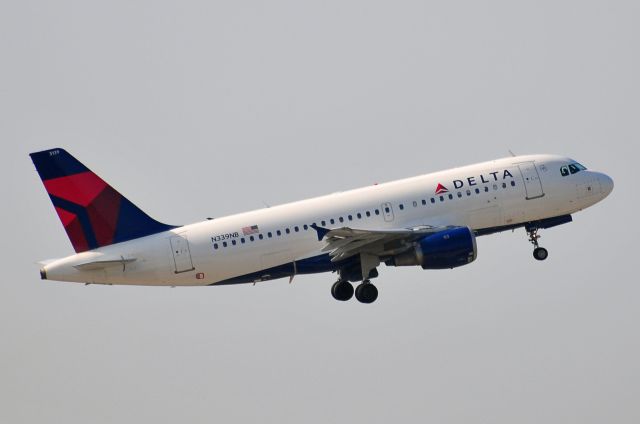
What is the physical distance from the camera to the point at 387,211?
69688 mm

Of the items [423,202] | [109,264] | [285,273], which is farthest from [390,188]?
[109,264]

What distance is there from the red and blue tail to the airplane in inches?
1.9

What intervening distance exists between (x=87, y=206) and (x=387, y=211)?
14.7m

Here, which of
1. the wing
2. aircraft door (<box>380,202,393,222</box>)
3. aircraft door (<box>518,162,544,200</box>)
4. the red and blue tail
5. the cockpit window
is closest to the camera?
the wing

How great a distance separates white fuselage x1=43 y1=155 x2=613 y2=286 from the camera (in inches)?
2719

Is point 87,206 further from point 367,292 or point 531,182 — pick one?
point 531,182

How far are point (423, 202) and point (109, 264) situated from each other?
1548 centimetres

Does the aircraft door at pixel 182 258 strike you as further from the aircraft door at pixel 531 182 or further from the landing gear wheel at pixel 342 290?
the aircraft door at pixel 531 182

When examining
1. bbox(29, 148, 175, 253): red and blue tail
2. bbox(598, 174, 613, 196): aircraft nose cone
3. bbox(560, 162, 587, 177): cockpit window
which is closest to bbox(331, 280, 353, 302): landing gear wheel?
bbox(29, 148, 175, 253): red and blue tail

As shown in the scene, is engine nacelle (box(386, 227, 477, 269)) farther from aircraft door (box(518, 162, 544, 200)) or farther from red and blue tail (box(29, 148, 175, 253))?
red and blue tail (box(29, 148, 175, 253))

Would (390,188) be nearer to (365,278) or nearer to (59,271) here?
(365,278)

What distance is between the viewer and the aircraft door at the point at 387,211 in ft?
228

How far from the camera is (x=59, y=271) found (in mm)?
68562

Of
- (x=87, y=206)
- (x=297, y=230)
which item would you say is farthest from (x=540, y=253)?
(x=87, y=206)
